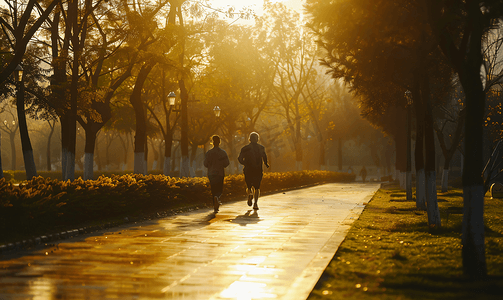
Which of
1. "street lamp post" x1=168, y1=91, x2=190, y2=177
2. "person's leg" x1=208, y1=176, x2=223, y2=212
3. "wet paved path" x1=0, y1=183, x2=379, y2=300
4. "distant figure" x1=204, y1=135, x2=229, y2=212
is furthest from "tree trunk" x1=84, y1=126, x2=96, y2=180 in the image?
"wet paved path" x1=0, y1=183, x2=379, y2=300

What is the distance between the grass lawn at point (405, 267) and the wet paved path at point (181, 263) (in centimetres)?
27

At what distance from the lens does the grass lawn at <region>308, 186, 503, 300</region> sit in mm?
5668

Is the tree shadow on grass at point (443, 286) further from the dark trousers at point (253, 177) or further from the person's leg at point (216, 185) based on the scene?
the dark trousers at point (253, 177)

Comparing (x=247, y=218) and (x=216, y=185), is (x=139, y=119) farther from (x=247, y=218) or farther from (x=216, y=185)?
(x=247, y=218)

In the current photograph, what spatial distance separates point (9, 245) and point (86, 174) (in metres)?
13.7

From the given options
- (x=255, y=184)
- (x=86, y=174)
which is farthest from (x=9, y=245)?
(x=86, y=174)

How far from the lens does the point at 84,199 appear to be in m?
11.9

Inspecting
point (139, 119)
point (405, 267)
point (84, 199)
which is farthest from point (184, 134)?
point (405, 267)

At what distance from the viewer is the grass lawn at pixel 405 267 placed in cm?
567

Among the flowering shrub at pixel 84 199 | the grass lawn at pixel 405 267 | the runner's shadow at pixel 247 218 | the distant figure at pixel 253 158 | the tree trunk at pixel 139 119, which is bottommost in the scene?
the runner's shadow at pixel 247 218

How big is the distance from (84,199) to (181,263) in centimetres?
522

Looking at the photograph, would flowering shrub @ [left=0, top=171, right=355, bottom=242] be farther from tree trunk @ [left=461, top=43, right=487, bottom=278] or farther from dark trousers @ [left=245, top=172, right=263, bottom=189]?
tree trunk @ [left=461, top=43, right=487, bottom=278]

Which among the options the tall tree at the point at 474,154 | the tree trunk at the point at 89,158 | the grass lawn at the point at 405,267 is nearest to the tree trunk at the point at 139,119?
the tree trunk at the point at 89,158

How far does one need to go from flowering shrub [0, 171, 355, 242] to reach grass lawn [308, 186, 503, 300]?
5432mm
